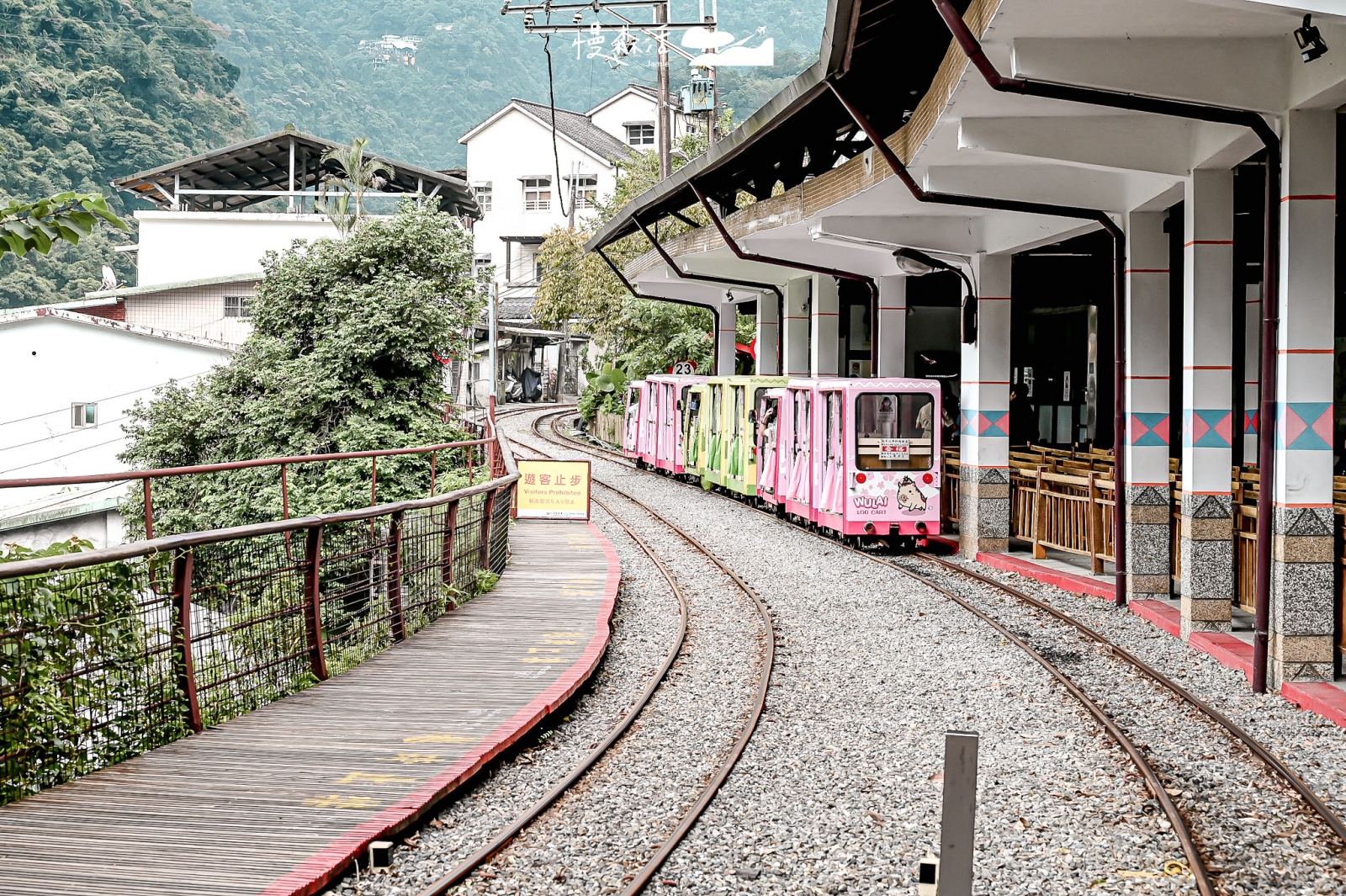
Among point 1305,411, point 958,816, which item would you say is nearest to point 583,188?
point 1305,411

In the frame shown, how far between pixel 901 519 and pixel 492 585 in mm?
6601

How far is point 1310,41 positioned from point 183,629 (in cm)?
745

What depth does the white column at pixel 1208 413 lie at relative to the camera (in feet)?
36.9

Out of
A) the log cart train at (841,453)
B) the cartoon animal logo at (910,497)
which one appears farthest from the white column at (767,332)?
the cartoon animal logo at (910,497)

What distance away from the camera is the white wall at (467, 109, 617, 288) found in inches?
2522

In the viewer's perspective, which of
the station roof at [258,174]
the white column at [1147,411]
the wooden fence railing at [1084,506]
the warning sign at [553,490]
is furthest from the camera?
the station roof at [258,174]

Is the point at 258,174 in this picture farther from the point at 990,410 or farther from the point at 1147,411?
the point at 1147,411

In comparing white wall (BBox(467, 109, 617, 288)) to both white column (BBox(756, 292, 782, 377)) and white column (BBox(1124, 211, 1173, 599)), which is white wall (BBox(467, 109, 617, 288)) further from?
white column (BBox(1124, 211, 1173, 599))

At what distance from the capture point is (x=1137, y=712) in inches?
351

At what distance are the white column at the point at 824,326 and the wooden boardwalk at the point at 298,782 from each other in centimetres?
1416

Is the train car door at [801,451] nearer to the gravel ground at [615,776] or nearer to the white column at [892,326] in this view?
the white column at [892,326]

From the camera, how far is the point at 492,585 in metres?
13.1

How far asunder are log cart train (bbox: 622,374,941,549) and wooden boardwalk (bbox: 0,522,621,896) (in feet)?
25.2

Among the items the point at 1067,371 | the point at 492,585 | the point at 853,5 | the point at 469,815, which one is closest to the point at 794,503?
the point at 1067,371
